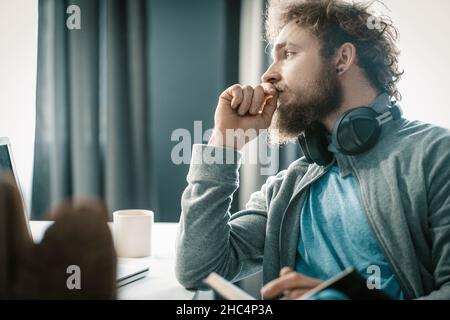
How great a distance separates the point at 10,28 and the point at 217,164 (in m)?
0.62

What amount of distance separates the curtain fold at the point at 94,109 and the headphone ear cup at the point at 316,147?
57cm

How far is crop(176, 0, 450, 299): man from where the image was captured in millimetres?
754

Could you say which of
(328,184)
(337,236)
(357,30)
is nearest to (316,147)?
(328,184)

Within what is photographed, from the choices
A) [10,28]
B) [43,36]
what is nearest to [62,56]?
[43,36]

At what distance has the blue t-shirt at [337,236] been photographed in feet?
2.55

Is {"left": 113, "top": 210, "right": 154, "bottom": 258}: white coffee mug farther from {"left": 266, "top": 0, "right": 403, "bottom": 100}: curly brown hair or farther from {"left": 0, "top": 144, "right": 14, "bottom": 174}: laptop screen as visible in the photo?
{"left": 266, "top": 0, "right": 403, "bottom": 100}: curly brown hair

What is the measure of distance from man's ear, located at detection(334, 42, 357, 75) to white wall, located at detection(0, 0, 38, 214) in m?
0.73

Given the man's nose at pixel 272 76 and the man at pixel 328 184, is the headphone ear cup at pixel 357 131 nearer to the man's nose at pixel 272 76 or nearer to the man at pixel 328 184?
the man at pixel 328 184

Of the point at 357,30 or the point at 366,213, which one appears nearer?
the point at 366,213

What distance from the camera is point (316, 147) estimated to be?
888 mm

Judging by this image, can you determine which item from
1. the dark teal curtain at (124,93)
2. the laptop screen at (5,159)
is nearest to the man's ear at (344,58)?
the dark teal curtain at (124,93)

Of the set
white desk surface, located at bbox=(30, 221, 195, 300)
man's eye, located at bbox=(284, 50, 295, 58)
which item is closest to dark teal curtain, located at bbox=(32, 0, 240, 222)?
white desk surface, located at bbox=(30, 221, 195, 300)

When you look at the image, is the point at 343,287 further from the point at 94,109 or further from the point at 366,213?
the point at 94,109

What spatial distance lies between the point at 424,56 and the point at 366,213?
1.56 ft
